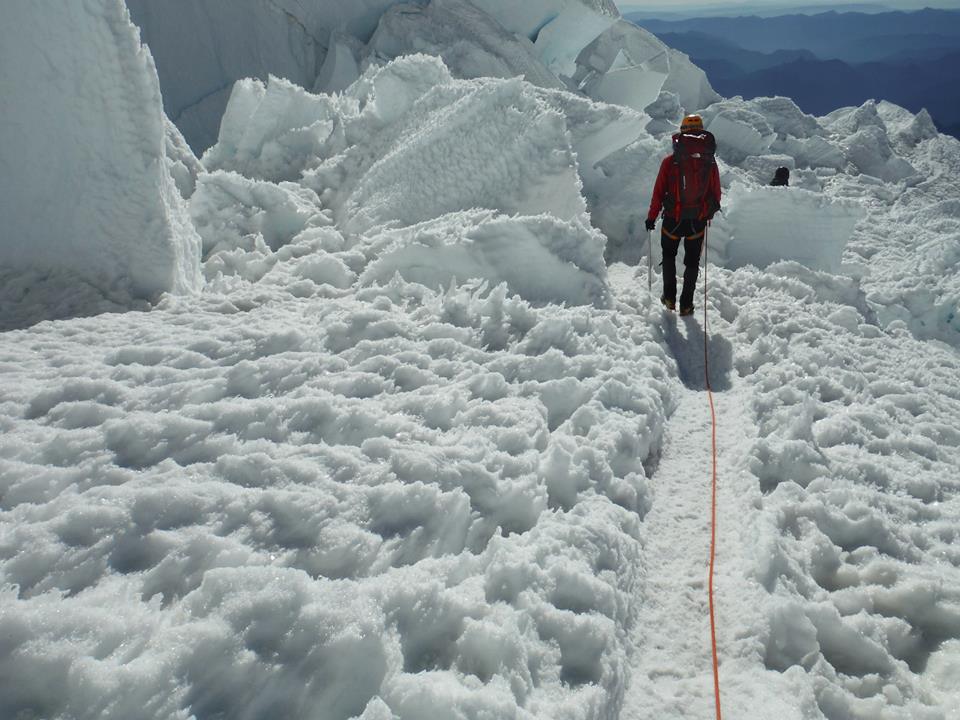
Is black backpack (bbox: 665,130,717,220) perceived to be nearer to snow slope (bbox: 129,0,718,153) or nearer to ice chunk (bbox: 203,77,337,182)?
ice chunk (bbox: 203,77,337,182)

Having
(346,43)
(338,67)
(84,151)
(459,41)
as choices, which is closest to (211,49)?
(338,67)

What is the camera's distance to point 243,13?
1328 cm

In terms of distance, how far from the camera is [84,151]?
4.02 metres

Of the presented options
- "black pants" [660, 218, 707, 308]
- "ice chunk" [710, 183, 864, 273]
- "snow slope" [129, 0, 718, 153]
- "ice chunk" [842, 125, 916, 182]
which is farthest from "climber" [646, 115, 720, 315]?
"ice chunk" [842, 125, 916, 182]

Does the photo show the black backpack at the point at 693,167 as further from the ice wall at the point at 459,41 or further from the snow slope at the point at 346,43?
the snow slope at the point at 346,43

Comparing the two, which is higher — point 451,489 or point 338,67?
point 338,67

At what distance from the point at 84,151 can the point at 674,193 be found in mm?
4460

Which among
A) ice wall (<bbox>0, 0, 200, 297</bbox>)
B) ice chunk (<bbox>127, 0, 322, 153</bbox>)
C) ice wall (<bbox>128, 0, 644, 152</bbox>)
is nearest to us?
ice wall (<bbox>0, 0, 200, 297</bbox>)

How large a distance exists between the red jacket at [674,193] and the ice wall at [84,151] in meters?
3.92

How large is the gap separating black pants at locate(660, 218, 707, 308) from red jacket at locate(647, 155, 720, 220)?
0.30ft

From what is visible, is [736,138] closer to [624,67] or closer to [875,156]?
[624,67]

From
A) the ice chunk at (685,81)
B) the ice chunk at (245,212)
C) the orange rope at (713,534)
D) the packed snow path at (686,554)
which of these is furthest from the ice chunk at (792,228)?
the ice chunk at (685,81)

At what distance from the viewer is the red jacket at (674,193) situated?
556 centimetres

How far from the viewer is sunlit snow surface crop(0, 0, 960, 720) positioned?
1.93m
